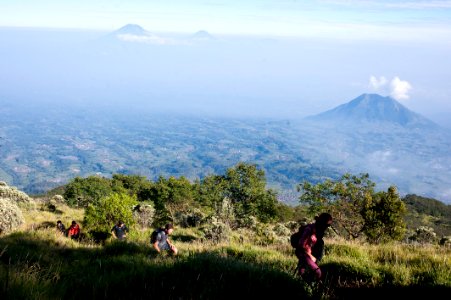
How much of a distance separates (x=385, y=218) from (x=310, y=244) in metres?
24.6

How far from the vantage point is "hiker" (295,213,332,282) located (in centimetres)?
612

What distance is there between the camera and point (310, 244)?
254 inches

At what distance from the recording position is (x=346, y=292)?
18.0ft

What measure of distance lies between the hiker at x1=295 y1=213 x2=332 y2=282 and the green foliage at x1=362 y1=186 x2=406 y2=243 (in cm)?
2327

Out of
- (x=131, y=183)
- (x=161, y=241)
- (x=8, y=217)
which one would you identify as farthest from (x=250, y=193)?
(x=161, y=241)

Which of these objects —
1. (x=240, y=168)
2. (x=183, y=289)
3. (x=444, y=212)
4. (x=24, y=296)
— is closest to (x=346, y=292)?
(x=183, y=289)

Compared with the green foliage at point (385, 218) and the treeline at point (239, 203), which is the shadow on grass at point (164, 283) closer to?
the treeline at point (239, 203)

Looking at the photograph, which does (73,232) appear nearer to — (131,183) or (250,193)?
(250,193)

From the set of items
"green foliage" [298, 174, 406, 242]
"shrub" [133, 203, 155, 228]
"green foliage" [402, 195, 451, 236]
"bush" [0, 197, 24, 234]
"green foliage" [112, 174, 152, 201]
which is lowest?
"green foliage" [402, 195, 451, 236]

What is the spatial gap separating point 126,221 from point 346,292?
14246mm

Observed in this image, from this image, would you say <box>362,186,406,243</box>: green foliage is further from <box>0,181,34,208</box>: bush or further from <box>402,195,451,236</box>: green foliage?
<box>402,195,451,236</box>: green foliage

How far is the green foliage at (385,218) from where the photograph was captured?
2806cm

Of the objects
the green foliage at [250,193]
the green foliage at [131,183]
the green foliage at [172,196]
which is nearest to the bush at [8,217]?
the green foliage at [172,196]

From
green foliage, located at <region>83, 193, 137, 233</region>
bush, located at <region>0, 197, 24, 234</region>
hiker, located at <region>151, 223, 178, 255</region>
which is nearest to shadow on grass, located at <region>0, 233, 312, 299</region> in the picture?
hiker, located at <region>151, 223, 178, 255</region>
